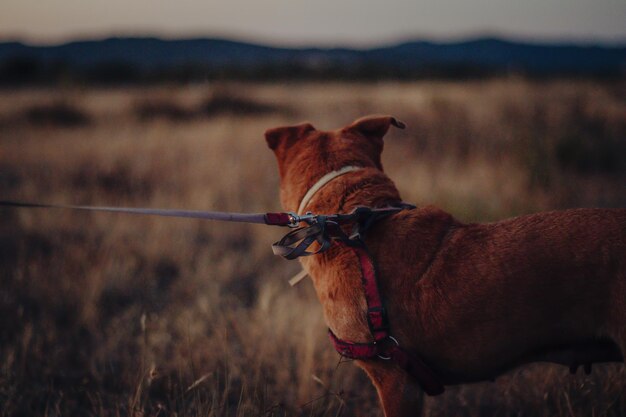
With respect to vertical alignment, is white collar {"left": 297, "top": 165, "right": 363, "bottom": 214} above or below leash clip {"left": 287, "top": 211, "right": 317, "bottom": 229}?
above

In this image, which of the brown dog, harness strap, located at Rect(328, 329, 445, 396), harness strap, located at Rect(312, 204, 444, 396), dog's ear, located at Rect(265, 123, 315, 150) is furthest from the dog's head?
harness strap, located at Rect(328, 329, 445, 396)

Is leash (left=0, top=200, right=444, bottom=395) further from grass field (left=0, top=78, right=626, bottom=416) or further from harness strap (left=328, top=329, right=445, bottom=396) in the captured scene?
grass field (left=0, top=78, right=626, bottom=416)

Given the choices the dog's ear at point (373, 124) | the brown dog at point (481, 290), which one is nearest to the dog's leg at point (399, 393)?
the brown dog at point (481, 290)

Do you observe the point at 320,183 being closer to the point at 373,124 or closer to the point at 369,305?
the point at 373,124

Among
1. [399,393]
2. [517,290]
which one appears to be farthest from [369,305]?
[517,290]

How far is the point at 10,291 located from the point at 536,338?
13.0ft

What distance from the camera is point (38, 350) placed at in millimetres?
2986

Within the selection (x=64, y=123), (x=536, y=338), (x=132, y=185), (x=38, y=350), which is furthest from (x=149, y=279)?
(x=64, y=123)

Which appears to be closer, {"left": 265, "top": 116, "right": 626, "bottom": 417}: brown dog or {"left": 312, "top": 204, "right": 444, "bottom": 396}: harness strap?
{"left": 265, "top": 116, "right": 626, "bottom": 417}: brown dog

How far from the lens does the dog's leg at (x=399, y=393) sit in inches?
67.3

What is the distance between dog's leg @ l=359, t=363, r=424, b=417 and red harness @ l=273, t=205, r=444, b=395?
1.3 inches

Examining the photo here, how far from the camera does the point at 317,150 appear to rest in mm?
2176

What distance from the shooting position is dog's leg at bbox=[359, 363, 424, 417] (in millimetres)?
1709

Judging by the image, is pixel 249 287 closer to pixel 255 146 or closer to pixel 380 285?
pixel 380 285
